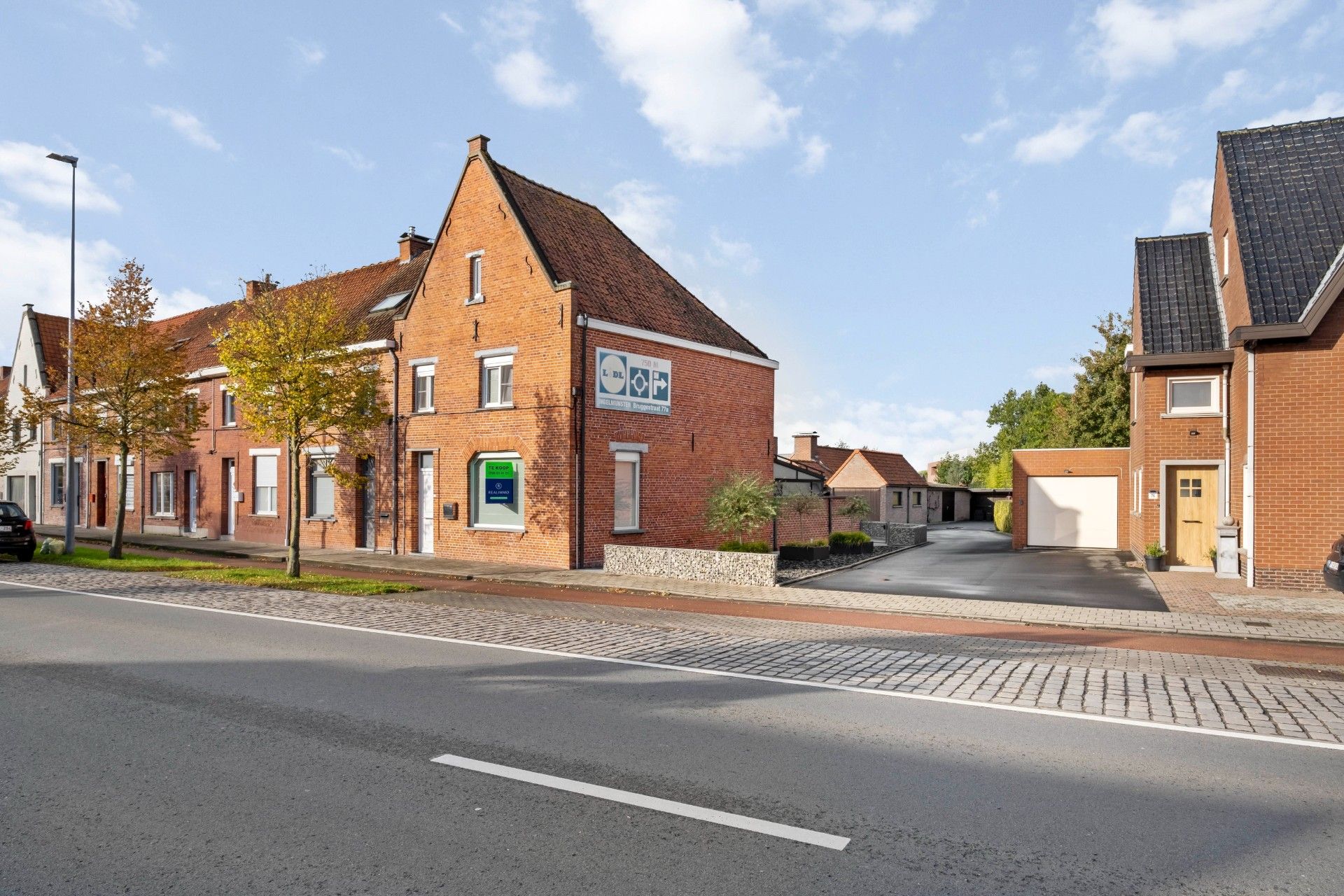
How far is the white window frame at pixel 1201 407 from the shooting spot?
66.6ft

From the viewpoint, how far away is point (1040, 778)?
534 cm

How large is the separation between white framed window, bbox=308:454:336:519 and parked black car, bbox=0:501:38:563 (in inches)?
268

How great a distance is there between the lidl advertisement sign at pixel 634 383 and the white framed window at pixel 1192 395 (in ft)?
40.1

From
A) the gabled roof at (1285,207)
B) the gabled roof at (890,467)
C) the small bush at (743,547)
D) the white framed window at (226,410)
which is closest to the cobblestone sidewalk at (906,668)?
the small bush at (743,547)

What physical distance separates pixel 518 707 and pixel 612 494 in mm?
13552

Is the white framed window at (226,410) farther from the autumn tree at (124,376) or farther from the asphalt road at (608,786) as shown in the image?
the asphalt road at (608,786)

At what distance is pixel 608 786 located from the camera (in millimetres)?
5066

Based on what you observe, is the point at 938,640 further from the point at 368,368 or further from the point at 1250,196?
the point at 368,368

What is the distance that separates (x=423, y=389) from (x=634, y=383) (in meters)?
6.11

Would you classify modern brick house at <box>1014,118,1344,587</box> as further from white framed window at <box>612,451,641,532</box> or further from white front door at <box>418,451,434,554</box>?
white front door at <box>418,451,434,554</box>

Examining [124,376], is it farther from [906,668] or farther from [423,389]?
[906,668]

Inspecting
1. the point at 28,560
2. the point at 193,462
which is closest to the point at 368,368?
the point at 28,560

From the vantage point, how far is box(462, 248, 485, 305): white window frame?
2147 centimetres

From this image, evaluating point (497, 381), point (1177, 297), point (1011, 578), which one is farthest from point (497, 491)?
point (1177, 297)
